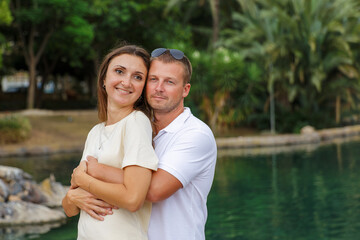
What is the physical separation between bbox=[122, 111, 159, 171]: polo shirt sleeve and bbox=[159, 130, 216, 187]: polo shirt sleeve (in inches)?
2.9

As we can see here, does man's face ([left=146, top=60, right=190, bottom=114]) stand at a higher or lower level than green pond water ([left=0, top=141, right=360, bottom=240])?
higher

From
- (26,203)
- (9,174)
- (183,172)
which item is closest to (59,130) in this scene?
(9,174)

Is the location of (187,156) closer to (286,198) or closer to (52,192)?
A: (286,198)

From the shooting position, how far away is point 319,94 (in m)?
27.1

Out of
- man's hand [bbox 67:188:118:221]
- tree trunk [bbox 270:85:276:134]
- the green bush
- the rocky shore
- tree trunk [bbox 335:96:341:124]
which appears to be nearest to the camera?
man's hand [bbox 67:188:118:221]

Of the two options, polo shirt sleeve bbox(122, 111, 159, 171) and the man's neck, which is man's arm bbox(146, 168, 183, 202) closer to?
polo shirt sleeve bbox(122, 111, 159, 171)

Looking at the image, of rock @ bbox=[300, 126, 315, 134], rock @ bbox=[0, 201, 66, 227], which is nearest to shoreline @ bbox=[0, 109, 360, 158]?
rock @ bbox=[300, 126, 315, 134]

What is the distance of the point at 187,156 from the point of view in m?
2.44

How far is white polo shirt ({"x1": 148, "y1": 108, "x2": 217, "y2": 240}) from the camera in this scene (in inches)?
96.0

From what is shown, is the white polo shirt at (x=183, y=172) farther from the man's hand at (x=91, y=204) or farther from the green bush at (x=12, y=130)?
the green bush at (x=12, y=130)

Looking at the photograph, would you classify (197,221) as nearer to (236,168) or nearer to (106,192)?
(106,192)

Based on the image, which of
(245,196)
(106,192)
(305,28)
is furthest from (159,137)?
(305,28)

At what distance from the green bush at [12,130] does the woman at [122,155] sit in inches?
736

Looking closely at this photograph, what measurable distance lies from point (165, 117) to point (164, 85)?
161mm
